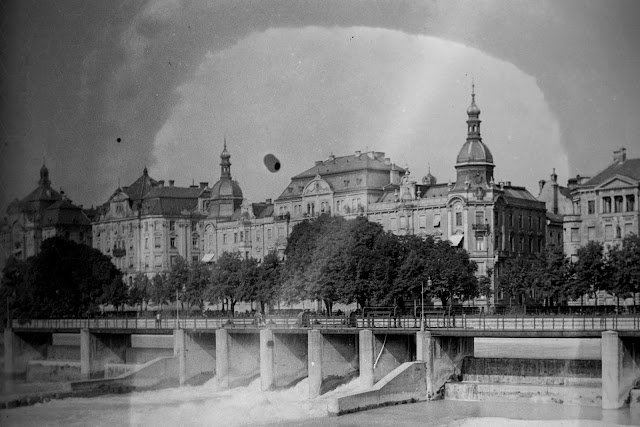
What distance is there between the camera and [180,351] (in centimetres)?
3588

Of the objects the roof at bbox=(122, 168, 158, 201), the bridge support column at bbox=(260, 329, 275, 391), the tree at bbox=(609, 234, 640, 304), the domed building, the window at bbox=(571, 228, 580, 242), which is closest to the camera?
the tree at bbox=(609, 234, 640, 304)

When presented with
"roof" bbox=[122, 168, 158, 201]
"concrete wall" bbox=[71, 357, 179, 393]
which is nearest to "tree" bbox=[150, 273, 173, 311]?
"roof" bbox=[122, 168, 158, 201]

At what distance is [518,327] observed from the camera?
32.1 meters

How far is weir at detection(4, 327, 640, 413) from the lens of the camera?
95.0 feet

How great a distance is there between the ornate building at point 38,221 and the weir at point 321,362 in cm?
326

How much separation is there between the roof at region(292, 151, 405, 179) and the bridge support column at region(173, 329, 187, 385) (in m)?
8.48

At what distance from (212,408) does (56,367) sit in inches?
376

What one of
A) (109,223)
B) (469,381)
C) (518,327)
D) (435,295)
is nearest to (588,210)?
(518,327)

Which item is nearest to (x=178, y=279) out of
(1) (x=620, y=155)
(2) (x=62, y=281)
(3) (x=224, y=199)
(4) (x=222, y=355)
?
(3) (x=224, y=199)

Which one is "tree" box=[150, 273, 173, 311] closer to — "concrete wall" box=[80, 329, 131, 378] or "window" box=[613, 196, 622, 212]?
"concrete wall" box=[80, 329, 131, 378]

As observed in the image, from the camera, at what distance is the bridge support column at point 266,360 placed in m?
A: 33.3

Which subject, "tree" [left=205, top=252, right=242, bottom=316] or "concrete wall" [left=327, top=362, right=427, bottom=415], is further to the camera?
"tree" [left=205, top=252, right=242, bottom=316]

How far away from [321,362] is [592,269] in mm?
8165

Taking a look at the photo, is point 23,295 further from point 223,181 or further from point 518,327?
point 518,327
